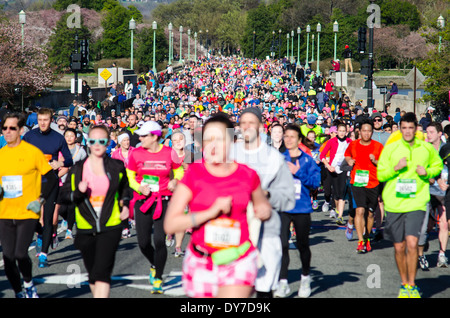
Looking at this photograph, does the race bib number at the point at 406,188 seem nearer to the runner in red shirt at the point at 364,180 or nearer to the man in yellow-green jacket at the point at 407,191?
the man in yellow-green jacket at the point at 407,191

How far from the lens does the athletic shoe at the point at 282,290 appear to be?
7.86 meters

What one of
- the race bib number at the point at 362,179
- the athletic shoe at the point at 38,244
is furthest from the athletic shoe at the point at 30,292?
the race bib number at the point at 362,179

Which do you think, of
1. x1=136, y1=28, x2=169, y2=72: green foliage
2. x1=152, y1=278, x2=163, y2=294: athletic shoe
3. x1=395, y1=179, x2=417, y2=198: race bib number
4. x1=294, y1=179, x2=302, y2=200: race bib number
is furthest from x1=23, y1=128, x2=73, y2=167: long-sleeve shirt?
x1=136, y1=28, x2=169, y2=72: green foliage

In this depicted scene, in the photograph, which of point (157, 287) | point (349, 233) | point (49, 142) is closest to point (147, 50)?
point (349, 233)

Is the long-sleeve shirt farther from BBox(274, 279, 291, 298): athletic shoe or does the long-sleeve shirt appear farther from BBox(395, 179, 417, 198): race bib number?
BBox(395, 179, 417, 198): race bib number

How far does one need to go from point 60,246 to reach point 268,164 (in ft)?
19.1

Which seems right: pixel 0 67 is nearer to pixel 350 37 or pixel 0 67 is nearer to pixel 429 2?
pixel 350 37

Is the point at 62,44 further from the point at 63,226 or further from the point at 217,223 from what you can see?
the point at 217,223

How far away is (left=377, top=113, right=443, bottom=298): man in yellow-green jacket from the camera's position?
779 cm

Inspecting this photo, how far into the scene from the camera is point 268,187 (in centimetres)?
664

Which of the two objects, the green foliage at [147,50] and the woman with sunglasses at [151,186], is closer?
the woman with sunglasses at [151,186]

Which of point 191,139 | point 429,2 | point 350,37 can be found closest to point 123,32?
point 350,37

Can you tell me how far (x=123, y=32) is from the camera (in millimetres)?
116000

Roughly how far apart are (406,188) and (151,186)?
2821 millimetres
